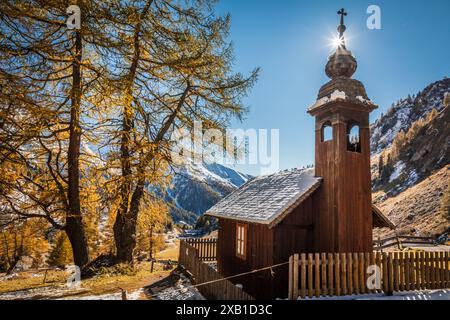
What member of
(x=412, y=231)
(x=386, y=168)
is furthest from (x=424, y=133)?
(x=412, y=231)

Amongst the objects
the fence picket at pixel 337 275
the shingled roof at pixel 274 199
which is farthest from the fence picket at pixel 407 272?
the fence picket at pixel 337 275

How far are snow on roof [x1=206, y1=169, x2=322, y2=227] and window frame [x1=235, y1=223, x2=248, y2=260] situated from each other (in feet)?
2.36

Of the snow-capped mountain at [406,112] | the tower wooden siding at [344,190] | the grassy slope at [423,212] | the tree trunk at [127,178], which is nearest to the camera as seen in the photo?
the tower wooden siding at [344,190]

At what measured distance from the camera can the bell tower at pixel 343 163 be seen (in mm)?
10109

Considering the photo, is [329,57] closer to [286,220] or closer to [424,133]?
[286,220]

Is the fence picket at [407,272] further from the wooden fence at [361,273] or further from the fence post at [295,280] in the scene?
the fence post at [295,280]

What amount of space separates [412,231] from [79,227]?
1632 inches

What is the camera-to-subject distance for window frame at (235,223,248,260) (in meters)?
12.8

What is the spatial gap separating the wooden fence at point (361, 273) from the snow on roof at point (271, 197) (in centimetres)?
177

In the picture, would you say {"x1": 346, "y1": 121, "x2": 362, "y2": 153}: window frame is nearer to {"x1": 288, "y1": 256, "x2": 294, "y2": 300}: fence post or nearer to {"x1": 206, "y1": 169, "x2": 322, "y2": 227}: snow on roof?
{"x1": 206, "y1": 169, "x2": 322, "y2": 227}: snow on roof

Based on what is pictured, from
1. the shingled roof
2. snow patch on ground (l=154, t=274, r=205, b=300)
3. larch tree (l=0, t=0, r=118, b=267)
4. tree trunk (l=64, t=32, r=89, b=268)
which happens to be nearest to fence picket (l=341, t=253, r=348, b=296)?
the shingled roof

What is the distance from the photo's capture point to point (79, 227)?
42.9 feet

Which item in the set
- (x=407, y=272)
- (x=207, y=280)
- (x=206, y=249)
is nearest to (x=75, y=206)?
(x=207, y=280)
